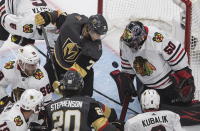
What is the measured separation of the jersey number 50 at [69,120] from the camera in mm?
3227

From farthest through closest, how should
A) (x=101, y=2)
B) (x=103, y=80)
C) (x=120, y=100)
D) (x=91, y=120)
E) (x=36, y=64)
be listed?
(x=101, y=2)
(x=103, y=80)
(x=120, y=100)
(x=36, y=64)
(x=91, y=120)

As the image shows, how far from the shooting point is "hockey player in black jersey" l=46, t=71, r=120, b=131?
324 cm

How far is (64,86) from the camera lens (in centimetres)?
334

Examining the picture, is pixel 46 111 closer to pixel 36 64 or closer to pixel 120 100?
pixel 36 64

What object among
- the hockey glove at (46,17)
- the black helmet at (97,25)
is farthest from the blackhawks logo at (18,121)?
the hockey glove at (46,17)

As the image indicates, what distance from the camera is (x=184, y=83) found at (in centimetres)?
405

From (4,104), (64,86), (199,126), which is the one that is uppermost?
(64,86)

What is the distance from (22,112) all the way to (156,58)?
1.17 metres

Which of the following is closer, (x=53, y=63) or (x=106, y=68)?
(x=53, y=63)

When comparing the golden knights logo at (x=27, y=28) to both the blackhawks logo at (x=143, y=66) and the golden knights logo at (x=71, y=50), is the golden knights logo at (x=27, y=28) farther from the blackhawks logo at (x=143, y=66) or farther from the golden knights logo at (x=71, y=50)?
the blackhawks logo at (x=143, y=66)

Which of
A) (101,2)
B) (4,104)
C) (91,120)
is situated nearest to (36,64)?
(4,104)

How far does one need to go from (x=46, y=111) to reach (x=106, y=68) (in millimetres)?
1852

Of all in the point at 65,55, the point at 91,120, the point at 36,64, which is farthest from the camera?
the point at 65,55

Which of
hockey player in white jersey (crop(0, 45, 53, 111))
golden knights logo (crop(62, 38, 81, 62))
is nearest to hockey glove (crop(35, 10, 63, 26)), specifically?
golden knights logo (crop(62, 38, 81, 62))
